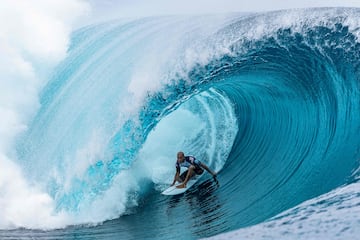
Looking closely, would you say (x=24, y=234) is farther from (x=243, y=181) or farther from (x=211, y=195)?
(x=243, y=181)

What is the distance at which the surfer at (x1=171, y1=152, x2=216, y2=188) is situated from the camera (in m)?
8.02

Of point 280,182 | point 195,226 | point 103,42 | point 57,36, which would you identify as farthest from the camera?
point 57,36

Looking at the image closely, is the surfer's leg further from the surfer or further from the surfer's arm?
the surfer's arm

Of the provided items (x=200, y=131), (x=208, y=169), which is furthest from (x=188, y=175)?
(x=200, y=131)

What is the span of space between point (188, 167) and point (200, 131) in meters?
2.19

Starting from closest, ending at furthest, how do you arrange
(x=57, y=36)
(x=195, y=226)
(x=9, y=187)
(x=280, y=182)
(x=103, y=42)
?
(x=195, y=226)
(x=280, y=182)
(x=9, y=187)
(x=103, y=42)
(x=57, y=36)

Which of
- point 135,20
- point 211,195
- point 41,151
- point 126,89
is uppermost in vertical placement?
point 135,20

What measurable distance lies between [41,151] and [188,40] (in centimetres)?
366

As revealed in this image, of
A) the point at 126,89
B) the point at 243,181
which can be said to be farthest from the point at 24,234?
the point at 243,181

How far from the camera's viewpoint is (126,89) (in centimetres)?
816

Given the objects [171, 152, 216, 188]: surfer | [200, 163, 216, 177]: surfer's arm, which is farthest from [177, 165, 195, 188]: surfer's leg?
[200, 163, 216, 177]: surfer's arm

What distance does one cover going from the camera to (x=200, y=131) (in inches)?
406

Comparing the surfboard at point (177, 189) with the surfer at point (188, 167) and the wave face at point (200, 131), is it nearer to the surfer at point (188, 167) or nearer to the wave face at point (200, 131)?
the surfer at point (188, 167)

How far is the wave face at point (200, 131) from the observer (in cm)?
686
